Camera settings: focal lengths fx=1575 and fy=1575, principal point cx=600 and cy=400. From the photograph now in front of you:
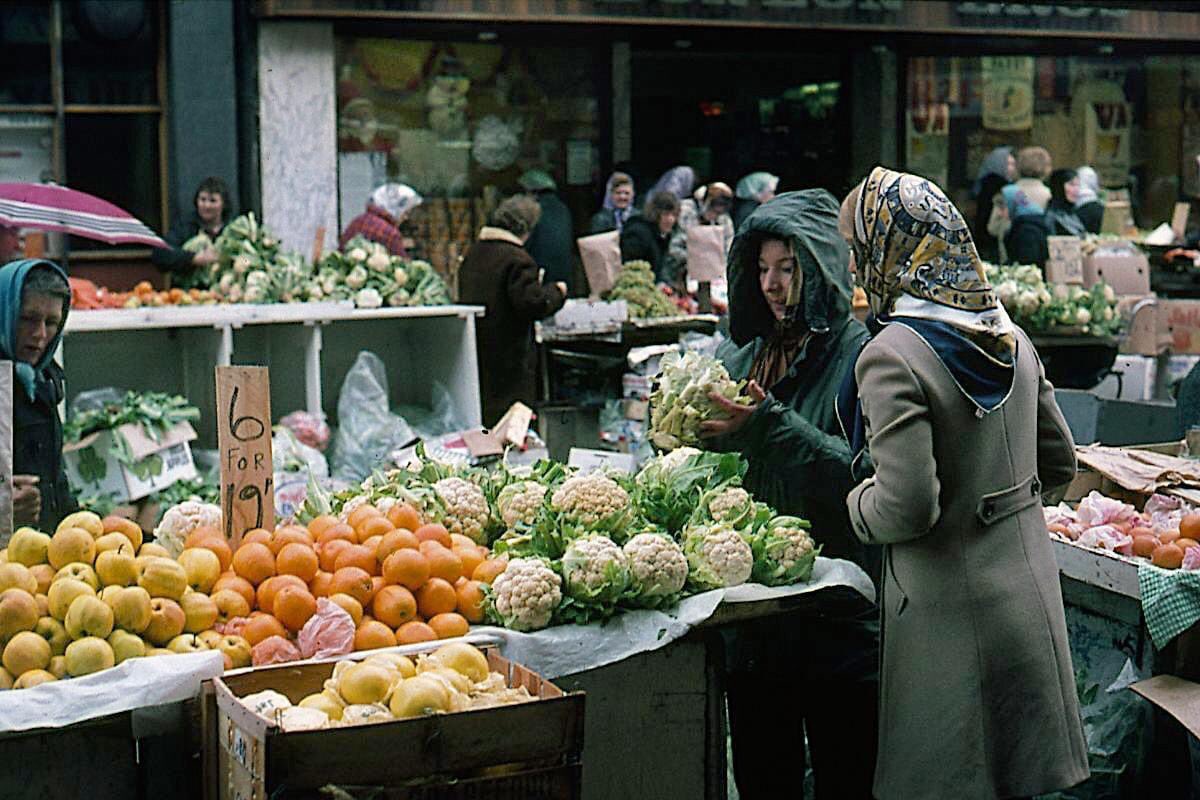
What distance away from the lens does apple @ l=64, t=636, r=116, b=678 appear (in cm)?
328

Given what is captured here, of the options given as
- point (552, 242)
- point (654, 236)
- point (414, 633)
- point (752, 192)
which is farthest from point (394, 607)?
point (752, 192)

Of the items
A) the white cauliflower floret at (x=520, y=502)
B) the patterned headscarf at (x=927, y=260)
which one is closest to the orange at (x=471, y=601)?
the white cauliflower floret at (x=520, y=502)

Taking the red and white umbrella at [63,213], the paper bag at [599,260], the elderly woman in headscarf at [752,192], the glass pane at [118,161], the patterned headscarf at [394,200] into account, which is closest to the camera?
the red and white umbrella at [63,213]

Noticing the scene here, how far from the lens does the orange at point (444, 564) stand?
3754 mm

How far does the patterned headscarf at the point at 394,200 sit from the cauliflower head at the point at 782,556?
7.68 m

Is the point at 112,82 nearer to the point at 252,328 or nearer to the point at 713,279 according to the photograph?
the point at 252,328

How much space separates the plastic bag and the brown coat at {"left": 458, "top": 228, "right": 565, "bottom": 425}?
1037 millimetres

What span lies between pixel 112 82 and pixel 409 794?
1006 cm

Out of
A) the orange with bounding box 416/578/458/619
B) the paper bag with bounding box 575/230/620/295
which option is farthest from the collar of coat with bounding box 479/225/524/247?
the orange with bounding box 416/578/458/619

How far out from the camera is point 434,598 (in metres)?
3.71

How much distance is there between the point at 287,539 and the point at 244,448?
0.28 meters

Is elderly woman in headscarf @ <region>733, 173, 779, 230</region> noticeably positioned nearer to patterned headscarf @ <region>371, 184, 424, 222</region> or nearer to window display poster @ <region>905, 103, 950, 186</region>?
window display poster @ <region>905, 103, 950, 186</region>

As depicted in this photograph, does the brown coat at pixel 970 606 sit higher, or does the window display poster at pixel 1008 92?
the window display poster at pixel 1008 92

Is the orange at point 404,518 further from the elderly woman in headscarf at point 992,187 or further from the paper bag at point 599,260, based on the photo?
the elderly woman in headscarf at point 992,187
